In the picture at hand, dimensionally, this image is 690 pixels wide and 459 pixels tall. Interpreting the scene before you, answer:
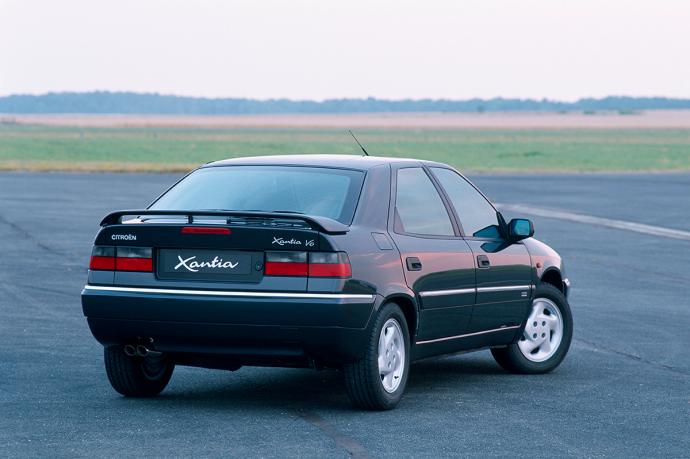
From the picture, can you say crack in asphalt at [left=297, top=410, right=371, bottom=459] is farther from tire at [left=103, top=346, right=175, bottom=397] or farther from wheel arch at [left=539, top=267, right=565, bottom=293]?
wheel arch at [left=539, top=267, right=565, bottom=293]

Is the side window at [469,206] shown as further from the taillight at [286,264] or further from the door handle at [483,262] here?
the taillight at [286,264]

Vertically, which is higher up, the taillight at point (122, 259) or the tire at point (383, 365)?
the taillight at point (122, 259)

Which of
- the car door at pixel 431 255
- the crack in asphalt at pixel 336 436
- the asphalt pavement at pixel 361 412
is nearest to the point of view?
the crack in asphalt at pixel 336 436

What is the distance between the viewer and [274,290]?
24.7ft

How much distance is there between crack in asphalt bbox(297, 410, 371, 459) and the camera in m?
6.76

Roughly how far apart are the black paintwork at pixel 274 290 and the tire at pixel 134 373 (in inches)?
15.5

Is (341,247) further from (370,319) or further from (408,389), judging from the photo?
(408,389)

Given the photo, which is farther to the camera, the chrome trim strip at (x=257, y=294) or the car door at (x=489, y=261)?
the car door at (x=489, y=261)

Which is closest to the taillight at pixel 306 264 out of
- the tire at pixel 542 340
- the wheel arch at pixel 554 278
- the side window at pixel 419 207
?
the side window at pixel 419 207

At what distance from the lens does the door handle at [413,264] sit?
26.8ft

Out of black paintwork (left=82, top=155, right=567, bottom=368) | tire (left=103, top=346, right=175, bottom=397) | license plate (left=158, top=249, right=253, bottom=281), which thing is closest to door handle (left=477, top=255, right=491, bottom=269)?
black paintwork (left=82, top=155, right=567, bottom=368)

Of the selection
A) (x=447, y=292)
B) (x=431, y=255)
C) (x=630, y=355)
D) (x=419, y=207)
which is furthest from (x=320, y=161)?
(x=630, y=355)

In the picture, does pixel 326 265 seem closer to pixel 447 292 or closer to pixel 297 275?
pixel 297 275

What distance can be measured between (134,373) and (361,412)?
1434mm
